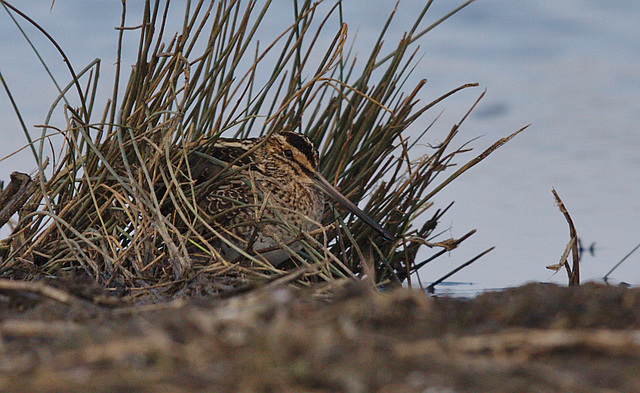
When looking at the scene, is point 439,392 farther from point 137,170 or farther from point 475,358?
point 137,170

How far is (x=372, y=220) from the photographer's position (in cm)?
359

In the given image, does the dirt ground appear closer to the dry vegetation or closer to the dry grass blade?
the dry vegetation

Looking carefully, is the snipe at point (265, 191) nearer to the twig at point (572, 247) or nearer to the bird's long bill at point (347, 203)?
the bird's long bill at point (347, 203)

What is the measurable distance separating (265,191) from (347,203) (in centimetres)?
40

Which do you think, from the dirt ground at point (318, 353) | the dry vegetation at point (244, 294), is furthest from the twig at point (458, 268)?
the dirt ground at point (318, 353)

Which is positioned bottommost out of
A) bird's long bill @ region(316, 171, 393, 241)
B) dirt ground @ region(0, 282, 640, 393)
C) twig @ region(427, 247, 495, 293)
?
dirt ground @ region(0, 282, 640, 393)

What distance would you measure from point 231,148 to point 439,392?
2663 millimetres

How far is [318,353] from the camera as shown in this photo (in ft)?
3.51

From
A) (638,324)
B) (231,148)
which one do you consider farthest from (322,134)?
A: (638,324)

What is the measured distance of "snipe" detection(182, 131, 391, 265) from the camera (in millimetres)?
3121

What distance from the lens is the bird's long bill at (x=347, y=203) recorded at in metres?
3.52

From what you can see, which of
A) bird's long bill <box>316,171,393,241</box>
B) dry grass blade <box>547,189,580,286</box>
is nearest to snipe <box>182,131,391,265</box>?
bird's long bill <box>316,171,393,241</box>

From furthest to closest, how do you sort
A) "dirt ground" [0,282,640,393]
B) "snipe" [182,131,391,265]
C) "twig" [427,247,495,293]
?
"twig" [427,247,495,293] → "snipe" [182,131,391,265] → "dirt ground" [0,282,640,393]

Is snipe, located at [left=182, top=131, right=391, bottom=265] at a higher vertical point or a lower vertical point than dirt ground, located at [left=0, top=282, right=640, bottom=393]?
higher
